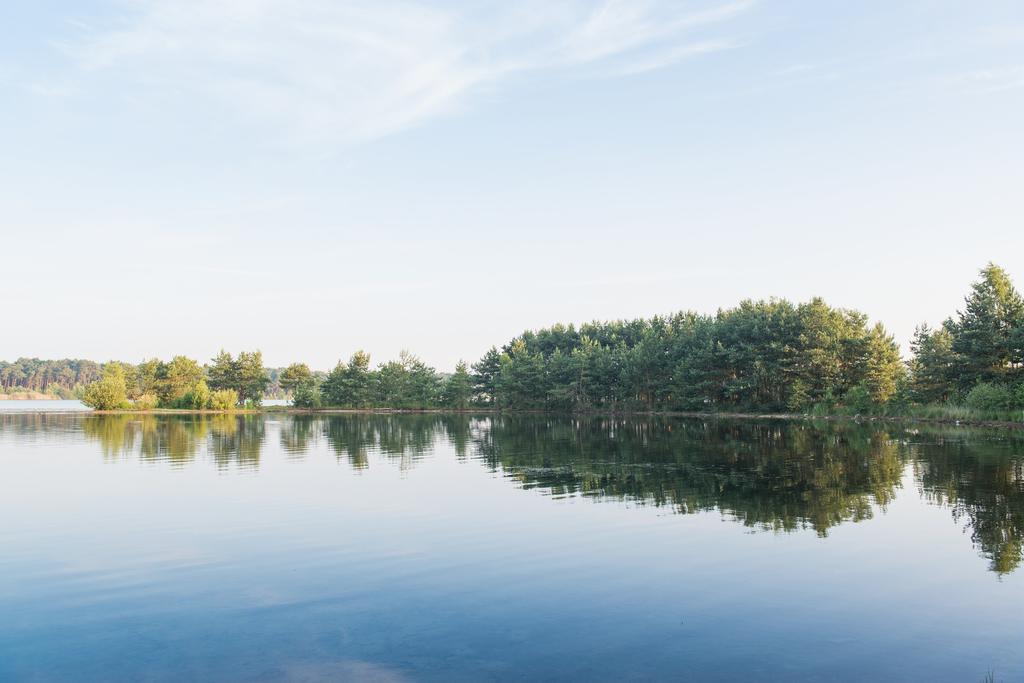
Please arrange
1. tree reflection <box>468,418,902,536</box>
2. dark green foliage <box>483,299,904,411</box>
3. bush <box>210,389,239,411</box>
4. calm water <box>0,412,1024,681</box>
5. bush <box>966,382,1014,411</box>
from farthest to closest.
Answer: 1. bush <box>210,389,239,411</box>
2. dark green foliage <box>483,299,904,411</box>
3. bush <box>966,382,1014,411</box>
4. tree reflection <box>468,418,902,536</box>
5. calm water <box>0,412,1024,681</box>

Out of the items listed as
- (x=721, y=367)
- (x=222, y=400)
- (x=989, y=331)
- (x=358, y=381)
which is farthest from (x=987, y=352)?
(x=222, y=400)

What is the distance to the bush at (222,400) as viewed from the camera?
101 metres

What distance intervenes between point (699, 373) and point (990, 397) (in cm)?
3144

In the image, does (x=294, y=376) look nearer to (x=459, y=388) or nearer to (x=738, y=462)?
(x=459, y=388)

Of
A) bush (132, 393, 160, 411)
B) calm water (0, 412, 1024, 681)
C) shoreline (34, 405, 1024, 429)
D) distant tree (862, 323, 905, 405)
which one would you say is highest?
distant tree (862, 323, 905, 405)

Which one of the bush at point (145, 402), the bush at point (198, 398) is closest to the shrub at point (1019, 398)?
the bush at point (198, 398)

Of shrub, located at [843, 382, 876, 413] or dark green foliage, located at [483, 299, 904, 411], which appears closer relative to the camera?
shrub, located at [843, 382, 876, 413]

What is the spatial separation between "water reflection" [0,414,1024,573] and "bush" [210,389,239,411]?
A: 50.4m

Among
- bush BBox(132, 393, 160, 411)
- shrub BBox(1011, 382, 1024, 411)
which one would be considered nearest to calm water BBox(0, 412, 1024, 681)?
shrub BBox(1011, 382, 1024, 411)

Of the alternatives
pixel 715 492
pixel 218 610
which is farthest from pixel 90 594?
pixel 715 492

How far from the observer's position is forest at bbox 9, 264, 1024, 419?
52.4m

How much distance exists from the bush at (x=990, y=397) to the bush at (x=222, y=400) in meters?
93.4

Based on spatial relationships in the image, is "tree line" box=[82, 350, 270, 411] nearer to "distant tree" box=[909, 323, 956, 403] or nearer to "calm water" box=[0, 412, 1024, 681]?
"calm water" box=[0, 412, 1024, 681]

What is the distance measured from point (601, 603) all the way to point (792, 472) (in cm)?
1723
